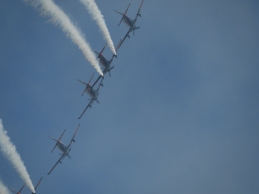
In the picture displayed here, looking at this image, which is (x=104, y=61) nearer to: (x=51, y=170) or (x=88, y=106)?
(x=88, y=106)

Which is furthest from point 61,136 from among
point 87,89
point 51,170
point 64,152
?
point 87,89

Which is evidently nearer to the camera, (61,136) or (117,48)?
(117,48)

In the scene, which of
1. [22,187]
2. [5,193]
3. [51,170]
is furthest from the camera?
[51,170]

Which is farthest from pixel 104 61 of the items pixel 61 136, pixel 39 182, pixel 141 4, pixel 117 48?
pixel 39 182

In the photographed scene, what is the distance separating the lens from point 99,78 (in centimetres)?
6788

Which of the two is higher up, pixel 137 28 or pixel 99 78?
pixel 137 28

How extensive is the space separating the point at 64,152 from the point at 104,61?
79.0ft

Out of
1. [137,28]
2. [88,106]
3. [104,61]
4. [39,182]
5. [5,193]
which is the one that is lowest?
[5,193]

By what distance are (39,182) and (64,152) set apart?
33.1 ft

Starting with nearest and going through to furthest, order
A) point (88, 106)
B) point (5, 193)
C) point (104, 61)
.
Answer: point (5, 193), point (104, 61), point (88, 106)

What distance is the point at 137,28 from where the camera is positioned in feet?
225

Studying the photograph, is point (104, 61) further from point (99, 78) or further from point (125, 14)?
point (125, 14)

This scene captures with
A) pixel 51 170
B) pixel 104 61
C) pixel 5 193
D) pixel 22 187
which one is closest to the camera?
pixel 5 193

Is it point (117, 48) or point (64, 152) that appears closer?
point (117, 48)
